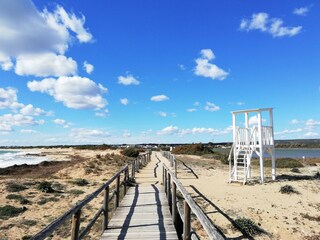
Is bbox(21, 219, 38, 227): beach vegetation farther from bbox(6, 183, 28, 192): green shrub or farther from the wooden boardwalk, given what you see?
bbox(6, 183, 28, 192): green shrub

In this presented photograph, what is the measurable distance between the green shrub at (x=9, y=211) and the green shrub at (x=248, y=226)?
754 cm

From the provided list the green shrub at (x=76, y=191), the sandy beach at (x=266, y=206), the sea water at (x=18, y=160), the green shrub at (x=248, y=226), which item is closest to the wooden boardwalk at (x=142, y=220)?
the sandy beach at (x=266, y=206)

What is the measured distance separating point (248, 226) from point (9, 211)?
8.16 metres

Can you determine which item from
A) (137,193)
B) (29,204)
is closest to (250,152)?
(137,193)

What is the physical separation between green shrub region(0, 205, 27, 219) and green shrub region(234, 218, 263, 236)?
24.7 feet

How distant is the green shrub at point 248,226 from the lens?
911 cm

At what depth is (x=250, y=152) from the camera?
57.6 feet

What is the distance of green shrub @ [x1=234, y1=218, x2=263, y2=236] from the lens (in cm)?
911

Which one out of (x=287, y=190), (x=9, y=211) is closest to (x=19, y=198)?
(x=9, y=211)

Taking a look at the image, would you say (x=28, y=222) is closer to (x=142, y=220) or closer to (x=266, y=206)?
(x=142, y=220)

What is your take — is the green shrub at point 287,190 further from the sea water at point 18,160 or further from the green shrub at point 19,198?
the sea water at point 18,160

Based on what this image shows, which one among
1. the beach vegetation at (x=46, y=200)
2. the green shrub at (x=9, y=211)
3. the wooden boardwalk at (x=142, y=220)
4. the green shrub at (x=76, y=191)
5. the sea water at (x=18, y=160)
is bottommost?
the green shrub at (x=9, y=211)

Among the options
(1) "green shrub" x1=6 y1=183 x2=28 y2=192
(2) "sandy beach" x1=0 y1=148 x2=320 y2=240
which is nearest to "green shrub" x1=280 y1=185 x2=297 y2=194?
(2) "sandy beach" x1=0 y1=148 x2=320 y2=240

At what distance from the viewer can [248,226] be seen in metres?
9.36
